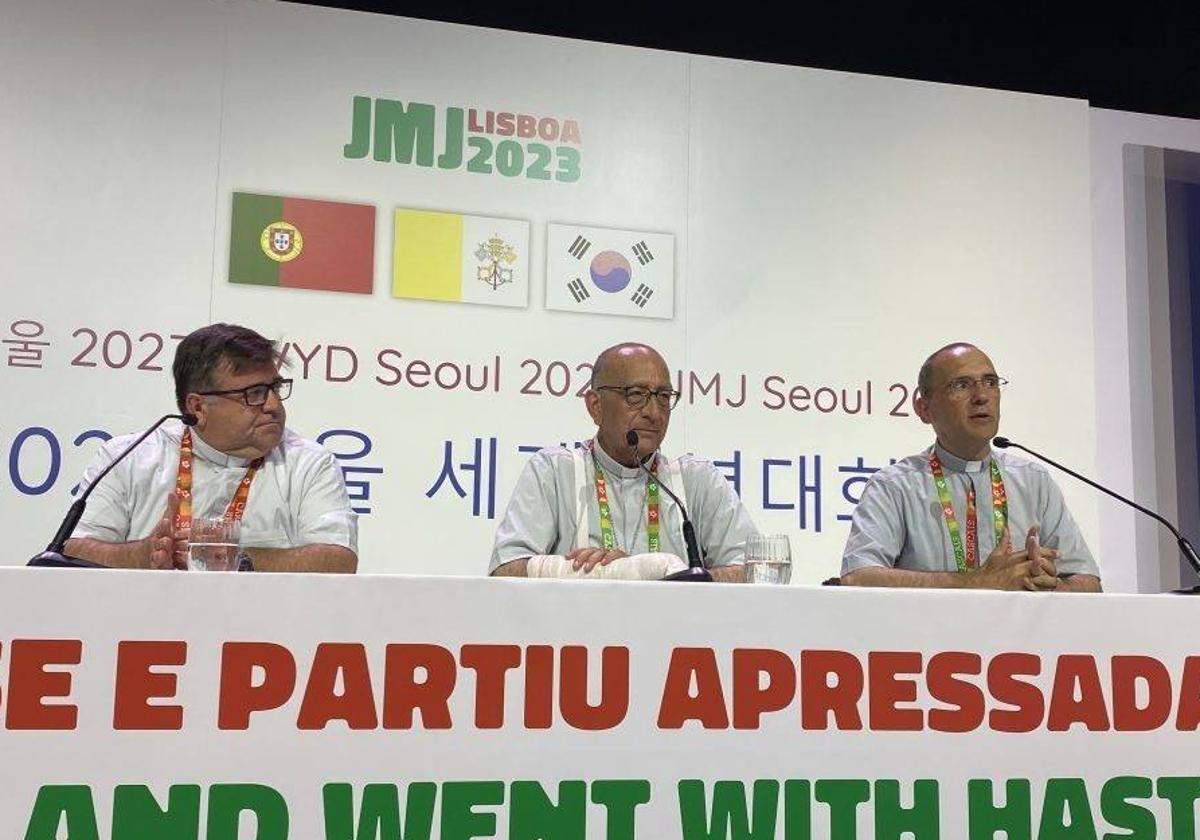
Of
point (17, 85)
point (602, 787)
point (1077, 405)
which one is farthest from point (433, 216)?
point (602, 787)

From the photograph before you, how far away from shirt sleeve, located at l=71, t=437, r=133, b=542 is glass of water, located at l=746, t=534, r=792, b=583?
156 centimetres

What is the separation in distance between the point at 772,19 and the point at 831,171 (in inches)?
25.5

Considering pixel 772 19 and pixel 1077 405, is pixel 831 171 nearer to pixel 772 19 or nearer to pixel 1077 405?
pixel 772 19

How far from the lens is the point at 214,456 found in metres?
3.08

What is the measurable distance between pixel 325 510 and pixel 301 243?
1404mm

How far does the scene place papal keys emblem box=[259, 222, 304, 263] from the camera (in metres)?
4.09

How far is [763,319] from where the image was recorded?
14.6 feet

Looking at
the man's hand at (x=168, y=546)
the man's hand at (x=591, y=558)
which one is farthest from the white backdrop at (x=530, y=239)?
the man's hand at (x=168, y=546)

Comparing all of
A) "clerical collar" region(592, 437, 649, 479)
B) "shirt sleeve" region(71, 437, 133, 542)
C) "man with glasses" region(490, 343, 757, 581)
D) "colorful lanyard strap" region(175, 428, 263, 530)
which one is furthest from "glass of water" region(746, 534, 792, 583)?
"shirt sleeve" region(71, 437, 133, 542)

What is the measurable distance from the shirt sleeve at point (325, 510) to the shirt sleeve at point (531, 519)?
14.8 inches

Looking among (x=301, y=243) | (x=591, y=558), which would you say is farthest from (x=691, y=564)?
(x=301, y=243)

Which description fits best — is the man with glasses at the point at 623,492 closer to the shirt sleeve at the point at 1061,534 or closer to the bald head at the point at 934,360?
the bald head at the point at 934,360

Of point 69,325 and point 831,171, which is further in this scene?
point 831,171

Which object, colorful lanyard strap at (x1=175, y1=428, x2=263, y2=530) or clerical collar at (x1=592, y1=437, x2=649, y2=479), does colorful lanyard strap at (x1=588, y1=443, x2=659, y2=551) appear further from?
colorful lanyard strap at (x1=175, y1=428, x2=263, y2=530)
